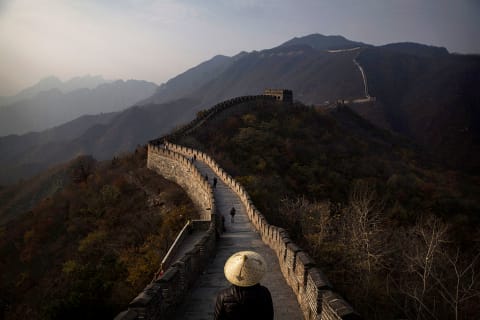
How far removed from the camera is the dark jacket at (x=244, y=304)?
308cm

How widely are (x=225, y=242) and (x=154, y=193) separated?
1303cm

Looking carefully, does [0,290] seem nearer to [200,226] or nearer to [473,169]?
[200,226]

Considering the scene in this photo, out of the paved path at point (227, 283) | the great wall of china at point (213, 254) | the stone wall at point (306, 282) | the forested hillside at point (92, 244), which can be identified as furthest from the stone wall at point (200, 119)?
the stone wall at point (306, 282)

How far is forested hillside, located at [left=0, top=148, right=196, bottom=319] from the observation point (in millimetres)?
9977

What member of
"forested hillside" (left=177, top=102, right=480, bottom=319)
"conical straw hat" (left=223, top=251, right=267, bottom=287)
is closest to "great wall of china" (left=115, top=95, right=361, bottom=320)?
"forested hillside" (left=177, top=102, right=480, bottom=319)

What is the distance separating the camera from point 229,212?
1381cm

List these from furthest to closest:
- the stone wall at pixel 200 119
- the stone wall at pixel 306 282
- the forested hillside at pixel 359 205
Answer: the stone wall at pixel 200 119 < the forested hillside at pixel 359 205 < the stone wall at pixel 306 282

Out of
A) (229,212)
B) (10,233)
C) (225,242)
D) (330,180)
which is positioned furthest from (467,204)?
(10,233)

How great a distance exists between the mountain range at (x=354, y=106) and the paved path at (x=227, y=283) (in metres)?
57.0

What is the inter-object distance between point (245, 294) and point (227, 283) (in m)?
4.64

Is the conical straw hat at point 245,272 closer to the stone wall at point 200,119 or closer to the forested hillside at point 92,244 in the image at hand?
the forested hillside at point 92,244

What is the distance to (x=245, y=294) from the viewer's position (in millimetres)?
3102

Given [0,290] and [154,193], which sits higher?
[154,193]

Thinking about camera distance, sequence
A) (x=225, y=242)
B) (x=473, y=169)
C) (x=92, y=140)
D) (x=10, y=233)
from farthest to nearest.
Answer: (x=92, y=140) < (x=473, y=169) < (x=10, y=233) < (x=225, y=242)
